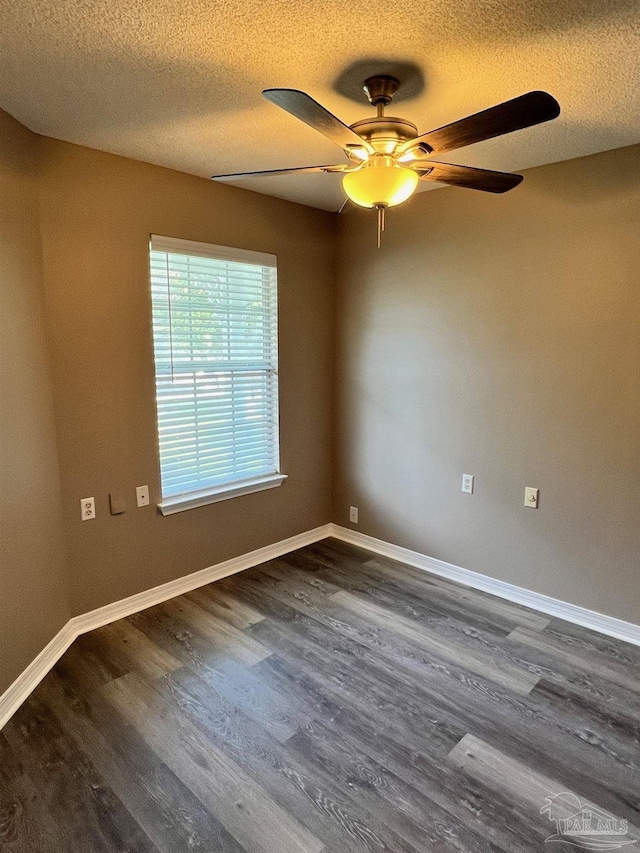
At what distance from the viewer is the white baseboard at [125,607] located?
6.67ft

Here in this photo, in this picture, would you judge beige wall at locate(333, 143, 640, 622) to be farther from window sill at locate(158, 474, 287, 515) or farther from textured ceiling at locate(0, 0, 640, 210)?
window sill at locate(158, 474, 287, 515)

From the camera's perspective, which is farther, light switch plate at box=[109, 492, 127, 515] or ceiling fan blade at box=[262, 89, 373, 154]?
light switch plate at box=[109, 492, 127, 515]

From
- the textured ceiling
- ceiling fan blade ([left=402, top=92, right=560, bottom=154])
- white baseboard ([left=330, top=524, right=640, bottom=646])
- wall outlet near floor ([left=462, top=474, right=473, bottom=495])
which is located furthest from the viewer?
wall outlet near floor ([left=462, top=474, right=473, bottom=495])

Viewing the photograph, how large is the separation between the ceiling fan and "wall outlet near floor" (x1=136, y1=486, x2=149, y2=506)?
169 centimetres

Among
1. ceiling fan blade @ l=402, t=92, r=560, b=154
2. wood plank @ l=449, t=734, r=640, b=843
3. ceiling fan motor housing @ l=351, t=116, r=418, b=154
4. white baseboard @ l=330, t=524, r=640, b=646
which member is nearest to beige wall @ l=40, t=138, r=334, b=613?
white baseboard @ l=330, t=524, r=640, b=646

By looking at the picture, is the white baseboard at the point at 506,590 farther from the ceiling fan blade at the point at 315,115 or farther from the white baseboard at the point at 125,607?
the ceiling fan blade at the point at 315,115

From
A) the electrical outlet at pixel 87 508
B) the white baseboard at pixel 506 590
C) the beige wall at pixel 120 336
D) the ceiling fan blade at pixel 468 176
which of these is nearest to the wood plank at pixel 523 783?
the white baseboard at pixel 506 590

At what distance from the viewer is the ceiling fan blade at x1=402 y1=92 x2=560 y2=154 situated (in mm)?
1199

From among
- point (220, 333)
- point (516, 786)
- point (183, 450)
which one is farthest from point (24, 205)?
point (516, 786)

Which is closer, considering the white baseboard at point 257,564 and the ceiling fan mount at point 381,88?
the ceiling fan mount at point 381,88

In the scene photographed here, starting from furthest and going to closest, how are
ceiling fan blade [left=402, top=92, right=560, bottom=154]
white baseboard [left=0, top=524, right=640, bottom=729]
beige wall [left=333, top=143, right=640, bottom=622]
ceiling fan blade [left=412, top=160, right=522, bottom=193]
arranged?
beige wall [left=333, top=143, right=640, bottom=622] → white baseboard [left=0, top=524, right=640, bottom=729] → ceiling fan blade [left=412, top=160, right=522, bottom=193] → ceiling fan blade [left=402, top=92, right=560, bottom=154]

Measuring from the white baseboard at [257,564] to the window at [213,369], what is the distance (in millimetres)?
486

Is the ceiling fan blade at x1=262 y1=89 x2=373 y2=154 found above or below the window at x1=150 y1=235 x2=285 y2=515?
above

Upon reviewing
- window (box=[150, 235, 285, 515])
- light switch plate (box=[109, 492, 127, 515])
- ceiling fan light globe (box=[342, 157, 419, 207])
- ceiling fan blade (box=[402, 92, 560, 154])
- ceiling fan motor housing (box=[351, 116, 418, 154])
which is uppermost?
ceiling fan motor housing (box=[351, 116, 418, 154])
